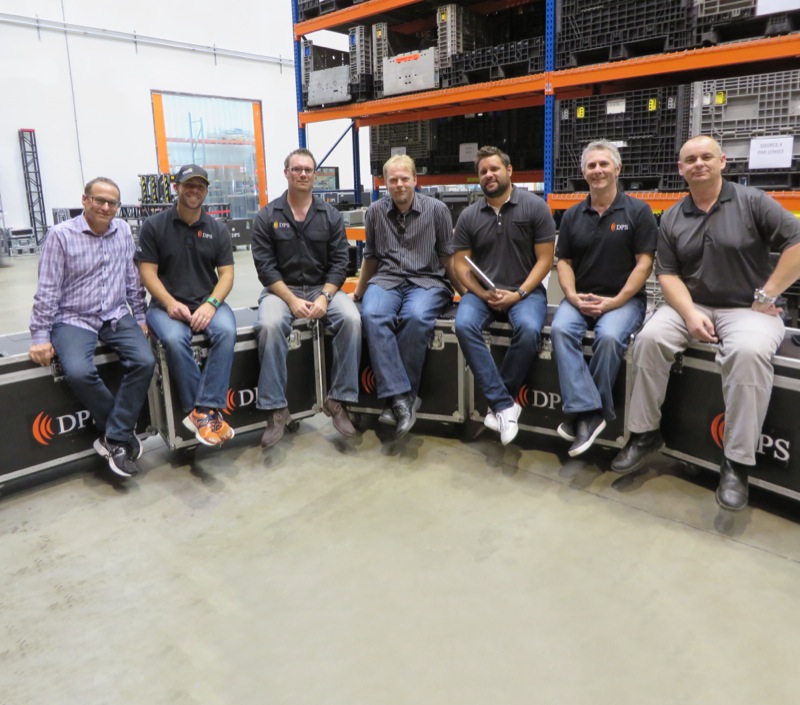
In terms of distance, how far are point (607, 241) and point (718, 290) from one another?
0.56m

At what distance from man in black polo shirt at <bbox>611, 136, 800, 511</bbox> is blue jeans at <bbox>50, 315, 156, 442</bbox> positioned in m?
2.20

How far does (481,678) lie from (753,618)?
0.89 metres

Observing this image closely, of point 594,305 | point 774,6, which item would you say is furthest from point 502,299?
point 774,6

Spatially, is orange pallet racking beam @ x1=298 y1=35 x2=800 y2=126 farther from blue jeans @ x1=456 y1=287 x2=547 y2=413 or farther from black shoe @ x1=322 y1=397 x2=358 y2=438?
black shoe @ x1=322 y1=397 x2=358 y2=438

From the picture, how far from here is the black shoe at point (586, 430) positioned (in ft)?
9.43

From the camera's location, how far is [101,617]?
2.06m

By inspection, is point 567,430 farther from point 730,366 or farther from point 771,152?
point 771,152

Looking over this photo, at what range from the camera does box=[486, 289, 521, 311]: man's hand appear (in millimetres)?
3262

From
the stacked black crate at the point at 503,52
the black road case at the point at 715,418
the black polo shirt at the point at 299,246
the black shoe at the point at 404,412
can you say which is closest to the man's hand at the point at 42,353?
the black polo shirt at the point at 299,246

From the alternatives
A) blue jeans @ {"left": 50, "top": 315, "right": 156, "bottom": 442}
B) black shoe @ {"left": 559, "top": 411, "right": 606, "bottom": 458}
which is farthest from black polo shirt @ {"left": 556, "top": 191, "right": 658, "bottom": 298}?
blue jeans @ {"left": 50, "top": 315, "right": 156, "bottom": 442}

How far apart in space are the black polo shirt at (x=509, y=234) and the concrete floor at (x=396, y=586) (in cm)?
98

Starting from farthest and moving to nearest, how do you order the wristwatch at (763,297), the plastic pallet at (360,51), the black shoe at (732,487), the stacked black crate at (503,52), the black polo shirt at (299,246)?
1. the plastic pallet at (360,51)
2. the stacked black crate at (503,52)
3. the black polo shirt at (299,246)
4. the wristwatch at (763,297)
5. the black shoe at (732,487)

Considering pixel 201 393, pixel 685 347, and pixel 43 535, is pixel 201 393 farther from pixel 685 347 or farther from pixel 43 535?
pixel 685 347

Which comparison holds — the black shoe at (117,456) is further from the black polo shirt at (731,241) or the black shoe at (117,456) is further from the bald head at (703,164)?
the bald head at (703,164)
